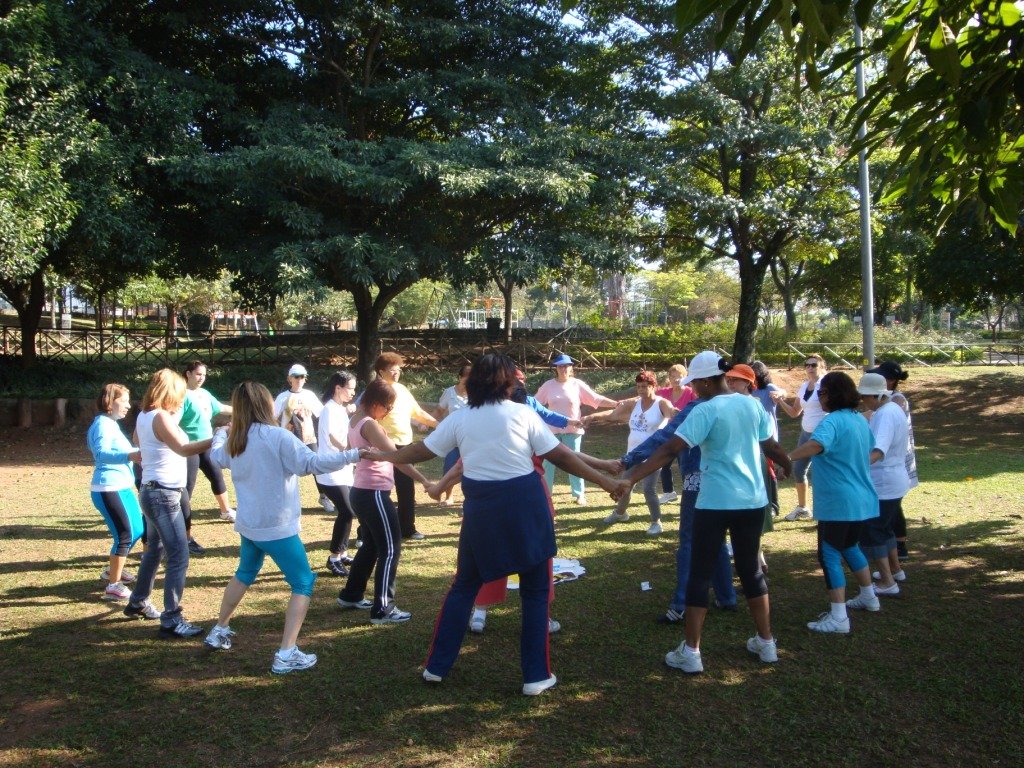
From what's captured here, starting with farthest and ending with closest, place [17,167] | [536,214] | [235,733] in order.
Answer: [536,214]
[17,167]
[235,733]

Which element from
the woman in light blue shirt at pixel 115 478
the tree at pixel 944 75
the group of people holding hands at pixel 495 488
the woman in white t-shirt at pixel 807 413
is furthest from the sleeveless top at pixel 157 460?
the woman in white t-shirt at pixel 807 413

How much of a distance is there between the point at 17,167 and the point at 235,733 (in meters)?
11.8

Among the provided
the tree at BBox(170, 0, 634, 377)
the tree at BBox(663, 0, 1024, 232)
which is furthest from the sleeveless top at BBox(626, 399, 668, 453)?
the tree at BBox(170, 0, 634, 377)

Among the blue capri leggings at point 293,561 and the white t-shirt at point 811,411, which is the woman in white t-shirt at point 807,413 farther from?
the blue capri leggings at point 293,561

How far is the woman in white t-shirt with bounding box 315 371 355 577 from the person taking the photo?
696cm

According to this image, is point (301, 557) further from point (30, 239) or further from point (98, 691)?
point (30, 239)

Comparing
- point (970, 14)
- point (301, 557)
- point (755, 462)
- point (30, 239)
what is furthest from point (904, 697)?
point (30, 239)

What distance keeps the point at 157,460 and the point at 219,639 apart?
128cm

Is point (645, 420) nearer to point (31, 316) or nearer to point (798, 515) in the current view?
point (798, 515)

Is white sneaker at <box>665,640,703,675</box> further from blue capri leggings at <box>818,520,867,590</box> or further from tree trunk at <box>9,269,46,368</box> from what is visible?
tree trunk at <box>9,269,46,368</box>

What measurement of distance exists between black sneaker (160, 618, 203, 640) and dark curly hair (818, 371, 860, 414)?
448cm

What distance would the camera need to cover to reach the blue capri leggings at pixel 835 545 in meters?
5.57

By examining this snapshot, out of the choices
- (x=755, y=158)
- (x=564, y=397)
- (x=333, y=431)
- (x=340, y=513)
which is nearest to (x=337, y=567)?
(x=340, y=513)

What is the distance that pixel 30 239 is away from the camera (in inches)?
514
